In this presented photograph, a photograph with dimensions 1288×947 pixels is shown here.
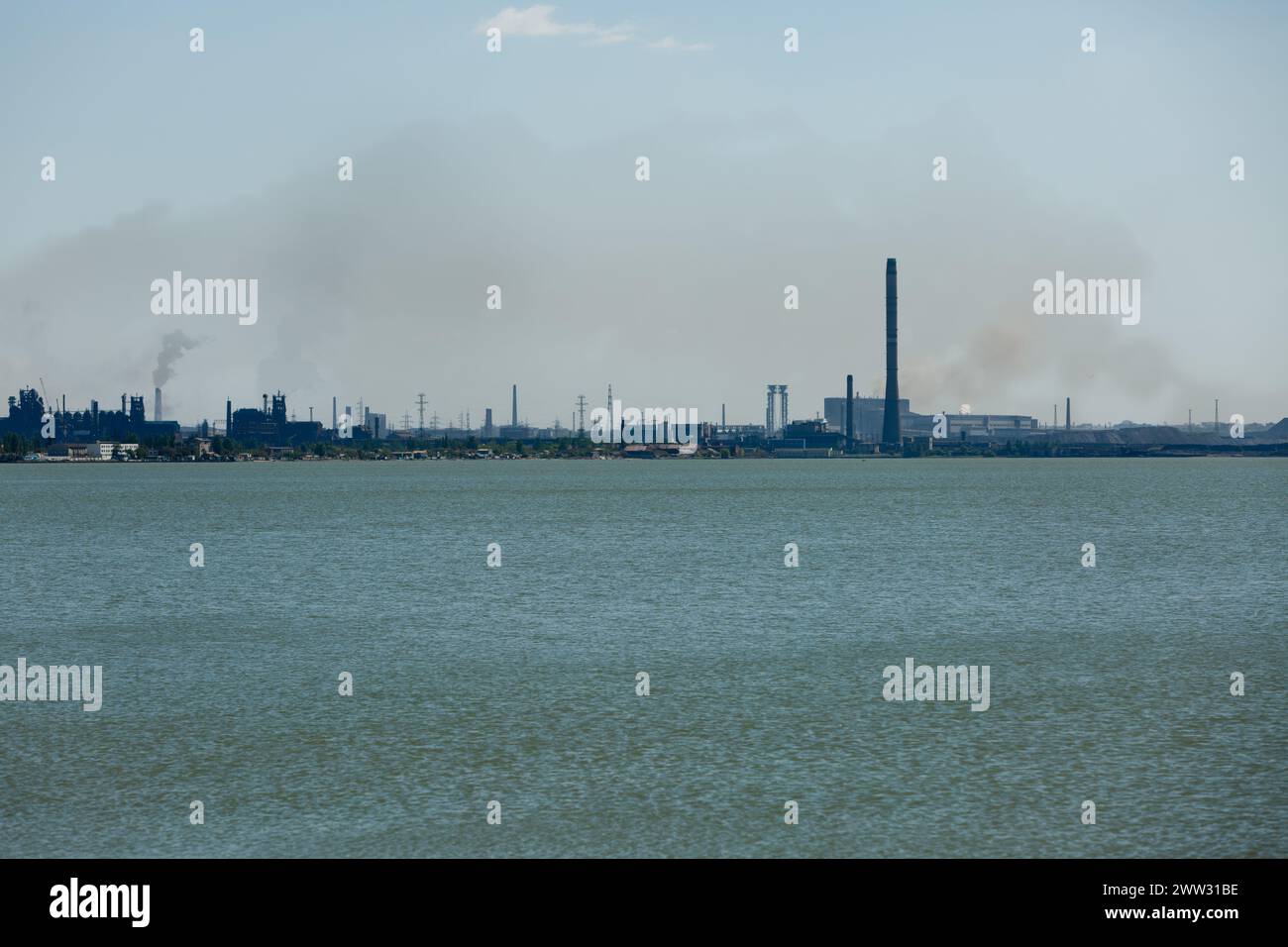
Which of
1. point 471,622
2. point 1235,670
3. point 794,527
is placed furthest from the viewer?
point 794,527

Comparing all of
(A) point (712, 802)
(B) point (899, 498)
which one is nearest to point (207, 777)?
(A) point (712, 802)
